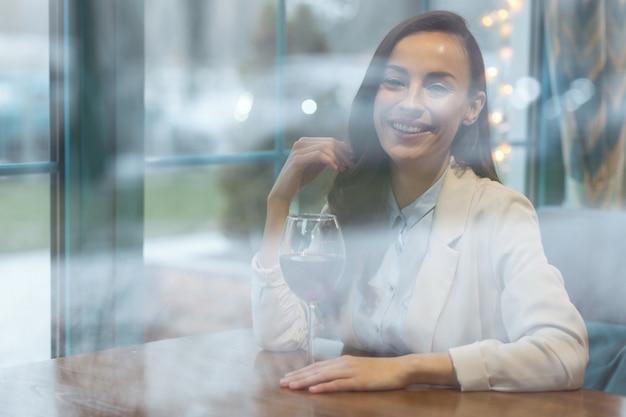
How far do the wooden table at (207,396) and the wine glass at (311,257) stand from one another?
7cm

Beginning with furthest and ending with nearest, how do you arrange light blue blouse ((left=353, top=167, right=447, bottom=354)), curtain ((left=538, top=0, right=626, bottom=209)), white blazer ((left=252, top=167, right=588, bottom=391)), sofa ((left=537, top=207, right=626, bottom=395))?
curtain ((left=538, top=0, right=626, bottom=209))
sofa ((left=537, top=207, right=626, bottom=395))
light blue blouse ((left=353, top=167, right=447, bottom=354))
white blazer ((left=252, top=167, right=588, bottom=391))

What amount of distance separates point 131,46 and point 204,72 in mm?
137

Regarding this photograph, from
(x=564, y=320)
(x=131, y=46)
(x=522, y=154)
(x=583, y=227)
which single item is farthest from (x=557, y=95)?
(x=564, y=320)

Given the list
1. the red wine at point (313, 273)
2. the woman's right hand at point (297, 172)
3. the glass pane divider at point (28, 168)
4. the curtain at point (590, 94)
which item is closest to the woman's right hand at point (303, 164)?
the woman's right hand at point (297, 172)

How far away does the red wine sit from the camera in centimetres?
64

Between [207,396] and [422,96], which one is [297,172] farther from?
[207,396]

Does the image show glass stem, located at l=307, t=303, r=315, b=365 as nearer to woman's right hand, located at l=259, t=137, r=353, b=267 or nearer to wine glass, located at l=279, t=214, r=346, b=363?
wine glass, located at l=279, t=214, r=346, b=363

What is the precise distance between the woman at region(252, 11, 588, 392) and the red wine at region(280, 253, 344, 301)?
53 millimetres

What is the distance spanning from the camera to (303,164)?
850mm

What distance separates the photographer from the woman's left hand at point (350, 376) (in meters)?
0.61

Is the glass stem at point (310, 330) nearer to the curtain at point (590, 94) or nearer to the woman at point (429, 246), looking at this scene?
the woman at point (429, 246)

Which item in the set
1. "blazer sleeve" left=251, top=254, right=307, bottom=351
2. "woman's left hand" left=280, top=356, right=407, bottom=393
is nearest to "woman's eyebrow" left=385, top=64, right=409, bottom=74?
"blazer sleeve" left=251, top=254, right=307, bottom=351

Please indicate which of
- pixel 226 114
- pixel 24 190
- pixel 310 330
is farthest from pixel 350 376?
pixel 226 114

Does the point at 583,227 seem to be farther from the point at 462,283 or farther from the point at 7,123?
the point at 7,123
